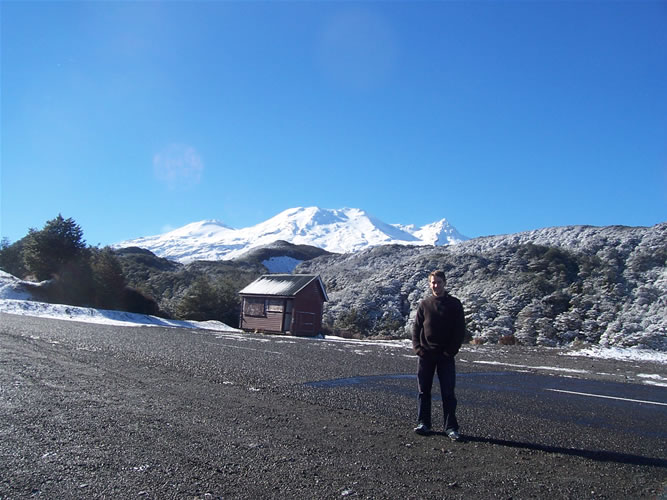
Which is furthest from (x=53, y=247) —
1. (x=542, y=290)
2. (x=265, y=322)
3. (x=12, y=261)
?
(x=542, y=290)

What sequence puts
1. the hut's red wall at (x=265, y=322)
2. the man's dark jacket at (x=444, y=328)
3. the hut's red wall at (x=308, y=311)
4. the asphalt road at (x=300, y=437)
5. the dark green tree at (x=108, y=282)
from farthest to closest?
the dark green tree at (x=108, y=282), the hut's red wall at (x=265, y=322), the hut's red wall at (x=308, y=311), the man's dark jacket at (x=444, y=328), the asphalt road at (x=300, y=437)

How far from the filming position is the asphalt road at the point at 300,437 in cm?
346

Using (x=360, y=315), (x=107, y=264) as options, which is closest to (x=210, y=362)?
(x=360, y=315)

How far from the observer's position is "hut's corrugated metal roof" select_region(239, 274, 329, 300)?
3338 centimetres

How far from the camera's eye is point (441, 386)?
17.1 ft

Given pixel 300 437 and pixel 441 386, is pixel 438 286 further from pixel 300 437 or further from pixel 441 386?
pixel 300 437

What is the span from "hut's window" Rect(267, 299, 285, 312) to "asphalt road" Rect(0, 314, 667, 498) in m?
24.3

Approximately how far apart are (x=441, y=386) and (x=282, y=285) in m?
29.9

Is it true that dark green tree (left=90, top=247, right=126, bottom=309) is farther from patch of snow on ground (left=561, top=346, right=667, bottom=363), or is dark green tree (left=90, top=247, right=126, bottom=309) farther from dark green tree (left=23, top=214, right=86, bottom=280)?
patch of snow on ground (left=561, top=346, right=667, bottom=363)

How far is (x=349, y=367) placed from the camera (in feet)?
34.7

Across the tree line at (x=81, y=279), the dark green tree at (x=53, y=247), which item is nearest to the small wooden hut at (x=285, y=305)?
the tree line at (x=81, y=279)

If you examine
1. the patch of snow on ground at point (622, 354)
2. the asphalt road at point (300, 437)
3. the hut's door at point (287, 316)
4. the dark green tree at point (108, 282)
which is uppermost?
the dark green tree at point (108, 282)

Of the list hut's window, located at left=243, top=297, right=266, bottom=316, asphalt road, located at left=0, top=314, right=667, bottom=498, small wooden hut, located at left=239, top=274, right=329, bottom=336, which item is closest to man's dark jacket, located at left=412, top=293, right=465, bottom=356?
asphalt road, located at left=0, top=314, right=667, bottom=498

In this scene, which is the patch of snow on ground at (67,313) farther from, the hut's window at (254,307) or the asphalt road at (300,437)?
the asphalt road at (300,437)
